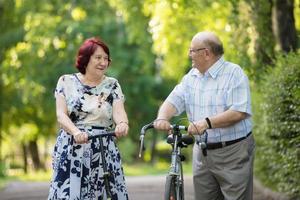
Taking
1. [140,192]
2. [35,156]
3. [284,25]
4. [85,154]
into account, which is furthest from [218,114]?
[35,156]

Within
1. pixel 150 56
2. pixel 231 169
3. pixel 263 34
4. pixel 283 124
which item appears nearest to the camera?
pixel 231 169

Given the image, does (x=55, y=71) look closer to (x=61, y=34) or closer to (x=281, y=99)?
(x=61, y=34)

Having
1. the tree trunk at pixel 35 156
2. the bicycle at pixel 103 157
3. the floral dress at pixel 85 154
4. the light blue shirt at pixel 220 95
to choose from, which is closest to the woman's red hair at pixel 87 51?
the floral dress at pixel 85 154

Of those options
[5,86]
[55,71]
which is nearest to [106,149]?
[55,71]

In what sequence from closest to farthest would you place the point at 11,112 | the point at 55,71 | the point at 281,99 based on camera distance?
the point at 281,99
the point at 55,71
the point at 11,112

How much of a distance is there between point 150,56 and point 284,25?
12696mm

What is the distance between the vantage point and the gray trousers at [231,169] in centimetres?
682

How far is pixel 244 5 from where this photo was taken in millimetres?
13633

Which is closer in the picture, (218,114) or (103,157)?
(103,157)

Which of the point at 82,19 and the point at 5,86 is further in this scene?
the point at 5,86

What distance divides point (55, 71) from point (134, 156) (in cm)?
1064

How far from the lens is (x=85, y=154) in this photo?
665cm

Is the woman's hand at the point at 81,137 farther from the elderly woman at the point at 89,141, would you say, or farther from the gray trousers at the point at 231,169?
the gray trousers at the point at 231,169

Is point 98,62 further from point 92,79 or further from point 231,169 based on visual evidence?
point 231,169
